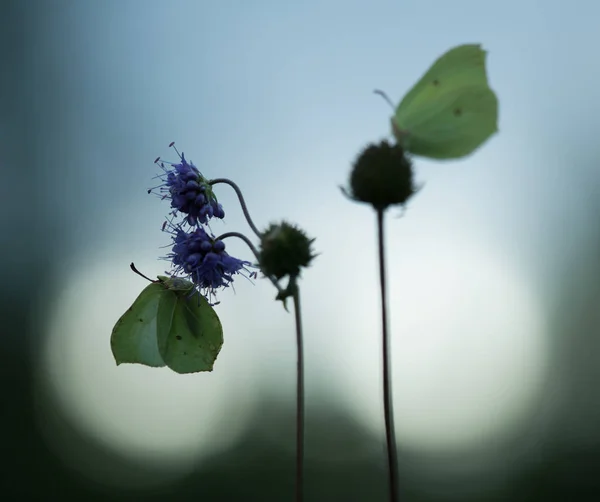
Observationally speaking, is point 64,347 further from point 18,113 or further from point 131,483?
point 18,113

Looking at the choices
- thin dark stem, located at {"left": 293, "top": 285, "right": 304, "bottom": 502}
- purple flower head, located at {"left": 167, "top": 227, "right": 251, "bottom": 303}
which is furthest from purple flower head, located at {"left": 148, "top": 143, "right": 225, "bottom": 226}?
thin dark stem, located at {"left": 293, "top": 285, "right": 304, "bottom": 502}

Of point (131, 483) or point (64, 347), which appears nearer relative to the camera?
point (64, 347)

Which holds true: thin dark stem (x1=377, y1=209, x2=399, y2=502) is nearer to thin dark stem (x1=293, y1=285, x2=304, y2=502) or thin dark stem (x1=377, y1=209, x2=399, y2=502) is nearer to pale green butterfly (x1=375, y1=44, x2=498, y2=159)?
thin dark stem (x1=293, y1=285, x2=304, y2=502)

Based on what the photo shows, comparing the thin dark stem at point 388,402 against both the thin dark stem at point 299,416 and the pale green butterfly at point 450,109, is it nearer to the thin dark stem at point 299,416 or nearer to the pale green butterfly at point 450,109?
the thin dark stem at point 299,416

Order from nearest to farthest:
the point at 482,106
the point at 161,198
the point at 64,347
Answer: the point at 482,106 < the point at 161,198 < the point at 64,347

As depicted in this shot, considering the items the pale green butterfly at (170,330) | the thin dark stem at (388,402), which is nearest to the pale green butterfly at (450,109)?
the thin dark stem at (388,402)

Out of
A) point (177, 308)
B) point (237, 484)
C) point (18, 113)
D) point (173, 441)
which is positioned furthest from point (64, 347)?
point (177, 308)

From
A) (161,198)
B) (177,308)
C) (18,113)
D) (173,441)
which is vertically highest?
(18,113)

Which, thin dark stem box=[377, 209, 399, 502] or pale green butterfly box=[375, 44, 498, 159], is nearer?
thin dark stem box=[377, 209, 399, 502]
